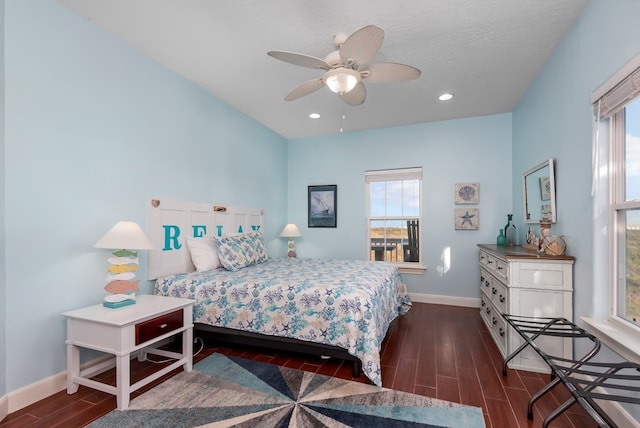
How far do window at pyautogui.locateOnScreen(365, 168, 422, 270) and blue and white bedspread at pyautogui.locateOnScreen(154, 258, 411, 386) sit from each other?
1680mm

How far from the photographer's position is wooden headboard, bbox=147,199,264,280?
281 cm

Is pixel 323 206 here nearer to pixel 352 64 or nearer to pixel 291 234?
pixel 291 234

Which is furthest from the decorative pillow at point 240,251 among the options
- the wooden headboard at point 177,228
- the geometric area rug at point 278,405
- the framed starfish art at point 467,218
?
the framed starfish art at point 467,218

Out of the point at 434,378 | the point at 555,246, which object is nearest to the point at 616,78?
the point at 555,246

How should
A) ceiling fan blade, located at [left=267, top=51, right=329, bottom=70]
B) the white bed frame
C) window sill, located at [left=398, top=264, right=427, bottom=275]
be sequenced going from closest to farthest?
ceiling fan blade, located at [left=267, top=51, right=329, bottom=70]
the white bed frame
window sill, located at [left=398, top=264, right=427, bottom=275]

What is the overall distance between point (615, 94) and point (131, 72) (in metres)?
3.56

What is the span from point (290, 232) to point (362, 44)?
340 cm

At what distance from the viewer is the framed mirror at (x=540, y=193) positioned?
8.50ft

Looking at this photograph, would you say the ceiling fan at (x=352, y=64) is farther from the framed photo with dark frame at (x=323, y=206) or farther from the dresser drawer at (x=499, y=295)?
the framed photo with dark frame at (x=323, y=206)

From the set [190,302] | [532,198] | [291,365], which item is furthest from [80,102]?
[532,198]

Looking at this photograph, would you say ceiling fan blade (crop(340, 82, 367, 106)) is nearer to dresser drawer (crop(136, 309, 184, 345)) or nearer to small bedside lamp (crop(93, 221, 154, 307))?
small bedside lamp (crop(93, 221, 154, 307))

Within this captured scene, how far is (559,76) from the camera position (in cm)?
249

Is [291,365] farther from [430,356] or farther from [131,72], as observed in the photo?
[131,72]

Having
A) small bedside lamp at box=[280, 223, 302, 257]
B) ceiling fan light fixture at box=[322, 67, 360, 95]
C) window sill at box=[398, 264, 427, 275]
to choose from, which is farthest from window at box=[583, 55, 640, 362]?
small bedside lamp at box=[280, 223, 302, 257]
